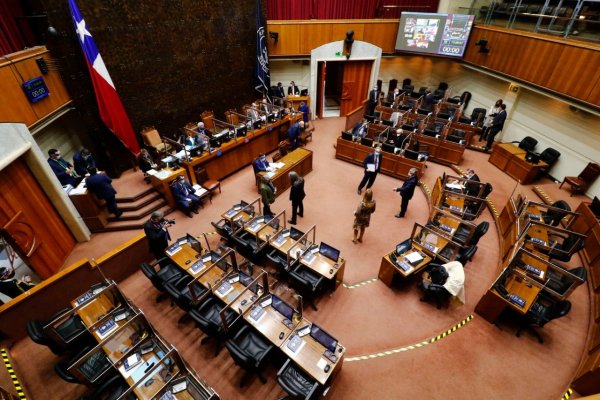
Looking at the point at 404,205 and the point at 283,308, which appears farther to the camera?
the point at 404,205

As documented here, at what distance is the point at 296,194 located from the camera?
26.4ft

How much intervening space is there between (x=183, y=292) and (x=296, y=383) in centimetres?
285

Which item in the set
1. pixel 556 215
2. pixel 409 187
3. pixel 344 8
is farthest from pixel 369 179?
pixel 344 8

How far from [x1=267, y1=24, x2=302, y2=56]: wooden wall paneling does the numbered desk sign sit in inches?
378

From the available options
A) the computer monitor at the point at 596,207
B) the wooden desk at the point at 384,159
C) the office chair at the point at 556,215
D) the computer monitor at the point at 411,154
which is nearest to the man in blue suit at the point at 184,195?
the wooden desk at the point at 384,159

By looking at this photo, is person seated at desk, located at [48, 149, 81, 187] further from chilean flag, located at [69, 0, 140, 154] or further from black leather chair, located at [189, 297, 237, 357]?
black leather chair, located at [189, 297, 237, 357]

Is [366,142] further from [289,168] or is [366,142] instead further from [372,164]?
[289,168]

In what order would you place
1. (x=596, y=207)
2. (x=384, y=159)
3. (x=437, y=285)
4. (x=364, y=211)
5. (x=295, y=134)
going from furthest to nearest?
(x=295, y=134) < (x=384, y=159) < (x=596, y=207) < (x=364, y=211) < (x=437, y=285)

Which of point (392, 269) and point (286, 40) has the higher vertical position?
point (286, 40)

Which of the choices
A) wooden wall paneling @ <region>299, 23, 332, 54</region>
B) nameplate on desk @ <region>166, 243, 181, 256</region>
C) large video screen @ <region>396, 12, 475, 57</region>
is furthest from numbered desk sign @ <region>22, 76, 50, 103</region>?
large video screen @ <region>396, 12, 475, 57</region>

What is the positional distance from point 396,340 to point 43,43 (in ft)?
37.3

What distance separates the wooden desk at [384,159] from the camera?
1031 centimetres

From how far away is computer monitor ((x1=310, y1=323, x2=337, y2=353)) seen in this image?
4.74m

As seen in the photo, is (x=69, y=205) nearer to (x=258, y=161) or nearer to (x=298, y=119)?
(x=258, y=161)
